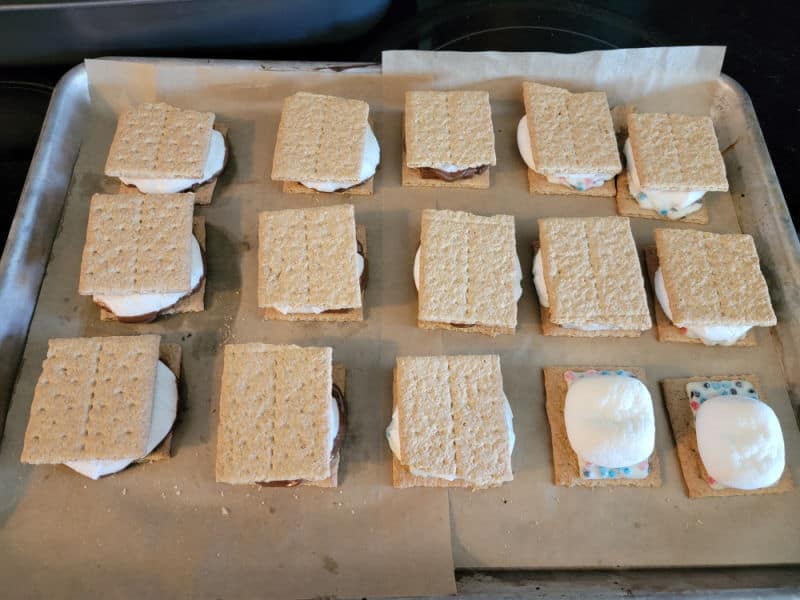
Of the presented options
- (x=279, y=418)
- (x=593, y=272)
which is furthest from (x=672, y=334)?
(x=279, y=418)

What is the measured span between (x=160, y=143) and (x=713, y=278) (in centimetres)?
211

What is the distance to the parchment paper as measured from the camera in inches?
74.7

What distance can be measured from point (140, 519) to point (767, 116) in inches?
118

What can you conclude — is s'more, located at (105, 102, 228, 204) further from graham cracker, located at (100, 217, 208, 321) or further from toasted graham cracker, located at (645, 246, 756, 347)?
toasted graham cracker, located at (645, 246, 756, 347)

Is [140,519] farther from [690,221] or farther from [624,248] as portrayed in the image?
[690,221]

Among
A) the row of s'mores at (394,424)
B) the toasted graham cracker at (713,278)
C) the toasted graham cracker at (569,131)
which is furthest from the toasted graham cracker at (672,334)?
the toasted graham cracker at (569,131)

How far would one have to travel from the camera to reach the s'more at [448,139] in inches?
91.7

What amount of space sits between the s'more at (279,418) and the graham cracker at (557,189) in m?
1.11

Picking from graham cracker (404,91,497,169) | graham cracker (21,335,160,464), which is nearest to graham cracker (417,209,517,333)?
graham cracker (404,91,497,169)

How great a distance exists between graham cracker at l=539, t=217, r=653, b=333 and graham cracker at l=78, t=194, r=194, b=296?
1.29 meters

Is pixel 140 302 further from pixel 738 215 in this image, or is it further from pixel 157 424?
pixel 738 215

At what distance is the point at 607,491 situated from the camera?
1978mm

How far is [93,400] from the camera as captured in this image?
1.89m

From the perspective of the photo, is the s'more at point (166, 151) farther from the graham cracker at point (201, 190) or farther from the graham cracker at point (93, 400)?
the graham cracker at point (93, 400)
